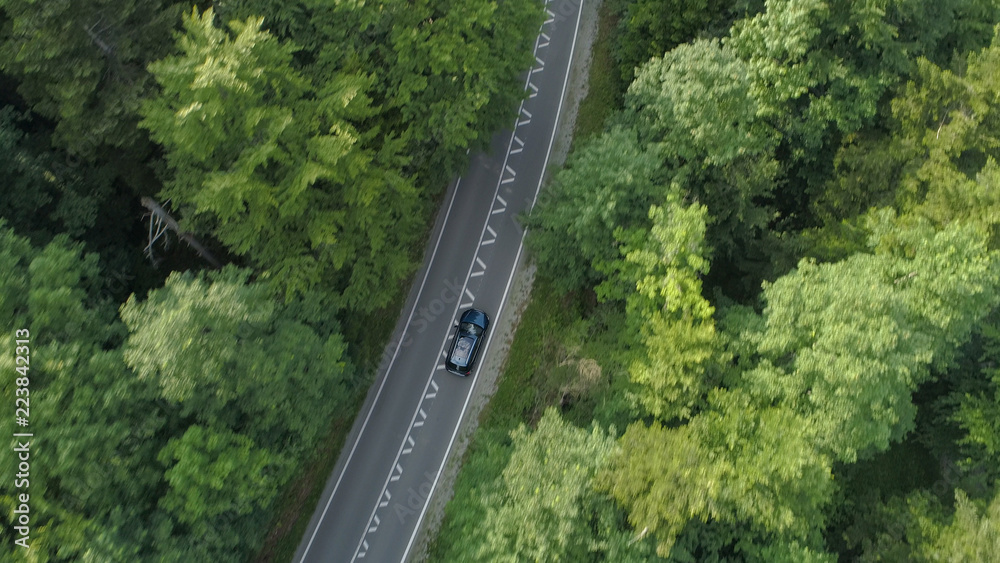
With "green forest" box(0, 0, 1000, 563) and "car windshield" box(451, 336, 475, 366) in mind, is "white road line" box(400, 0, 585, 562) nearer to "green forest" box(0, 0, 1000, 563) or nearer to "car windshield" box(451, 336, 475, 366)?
"car windshield" box(451, 336, 475, 366)

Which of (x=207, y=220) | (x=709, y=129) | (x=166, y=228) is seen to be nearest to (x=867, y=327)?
(x=709, y=129)

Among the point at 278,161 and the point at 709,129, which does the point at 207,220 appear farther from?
the point at 709,129

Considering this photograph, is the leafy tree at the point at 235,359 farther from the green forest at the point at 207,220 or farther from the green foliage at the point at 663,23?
the green foliage at the point at 663,23

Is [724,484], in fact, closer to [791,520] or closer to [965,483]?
[791,520]

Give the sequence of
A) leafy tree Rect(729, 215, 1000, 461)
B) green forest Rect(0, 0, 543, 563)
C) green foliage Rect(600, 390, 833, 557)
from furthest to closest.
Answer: green foliage Rect(600, 390, 833, 557), leafy tree Rect(729, 215, 1000, 461), green forest Rect(0, 0, 543, 563)

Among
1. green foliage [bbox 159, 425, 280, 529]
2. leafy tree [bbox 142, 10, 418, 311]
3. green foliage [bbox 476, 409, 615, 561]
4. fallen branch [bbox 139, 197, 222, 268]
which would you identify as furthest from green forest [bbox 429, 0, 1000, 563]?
fallen branch [bbox 139, 197, 222, 268]

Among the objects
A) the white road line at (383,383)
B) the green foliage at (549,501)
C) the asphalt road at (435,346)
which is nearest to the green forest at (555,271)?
the green foliage at (549,501)
